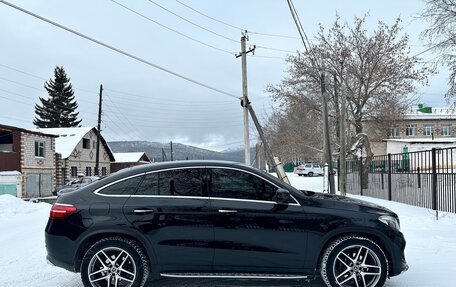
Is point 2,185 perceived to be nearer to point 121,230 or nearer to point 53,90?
point 121,230

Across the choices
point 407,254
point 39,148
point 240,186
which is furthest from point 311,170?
point 240,186

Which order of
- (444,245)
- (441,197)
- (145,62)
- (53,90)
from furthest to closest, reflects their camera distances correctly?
(53,90) < (145,62) < (441,197) < (444,245)

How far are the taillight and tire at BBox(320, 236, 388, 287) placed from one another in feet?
9.83

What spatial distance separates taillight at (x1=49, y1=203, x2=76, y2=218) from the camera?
4.79m

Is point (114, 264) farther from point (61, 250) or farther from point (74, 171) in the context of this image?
point (74, 171)

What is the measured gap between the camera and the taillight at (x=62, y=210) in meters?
4.79

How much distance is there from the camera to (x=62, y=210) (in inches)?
189

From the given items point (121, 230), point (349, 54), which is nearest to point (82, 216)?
point (121, 230)

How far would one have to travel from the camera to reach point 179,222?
4.78m

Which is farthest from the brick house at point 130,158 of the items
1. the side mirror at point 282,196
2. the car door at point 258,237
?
the side mirror at point 282,196

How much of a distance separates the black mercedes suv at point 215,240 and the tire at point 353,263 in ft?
0.04

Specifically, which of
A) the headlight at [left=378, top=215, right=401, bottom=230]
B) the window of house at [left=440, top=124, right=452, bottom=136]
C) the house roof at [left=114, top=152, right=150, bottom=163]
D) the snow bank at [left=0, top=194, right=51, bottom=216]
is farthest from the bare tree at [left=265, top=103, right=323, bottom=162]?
the window of house at [left=440, top=124, right=452, bottom=136]

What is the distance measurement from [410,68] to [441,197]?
15.9 metres

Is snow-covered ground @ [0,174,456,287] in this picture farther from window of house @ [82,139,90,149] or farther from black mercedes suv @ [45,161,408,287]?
window of house @ [82,139,90,149]
